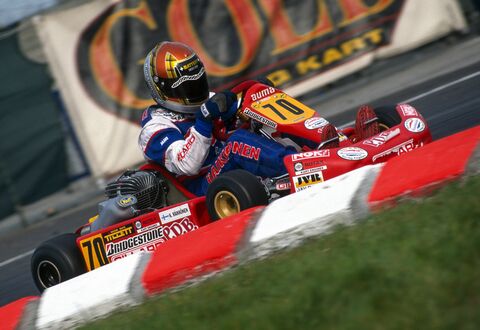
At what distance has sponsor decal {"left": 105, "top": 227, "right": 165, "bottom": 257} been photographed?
5234 millimetres

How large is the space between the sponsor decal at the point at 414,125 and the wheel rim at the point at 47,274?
2.26 m

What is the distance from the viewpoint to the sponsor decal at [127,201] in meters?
5.38

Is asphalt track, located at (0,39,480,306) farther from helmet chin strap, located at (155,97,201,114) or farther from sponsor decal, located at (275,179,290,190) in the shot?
sponsor decal, located at (275,179,290,190)

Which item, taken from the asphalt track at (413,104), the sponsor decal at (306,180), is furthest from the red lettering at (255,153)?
the asphalt track at (413,104)

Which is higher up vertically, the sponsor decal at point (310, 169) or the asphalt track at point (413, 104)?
the sponsor decal at point (310, 169)

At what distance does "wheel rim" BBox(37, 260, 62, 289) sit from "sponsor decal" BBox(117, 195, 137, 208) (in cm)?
56

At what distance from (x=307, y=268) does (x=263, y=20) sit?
257 inches

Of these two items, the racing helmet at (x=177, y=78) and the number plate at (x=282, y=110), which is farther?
the racing helmet at (x=177, y=78)

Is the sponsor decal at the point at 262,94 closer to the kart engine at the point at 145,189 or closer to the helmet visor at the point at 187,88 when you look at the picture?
the helmet visor at the point at 187,88

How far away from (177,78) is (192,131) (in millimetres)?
432

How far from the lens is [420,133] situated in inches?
196

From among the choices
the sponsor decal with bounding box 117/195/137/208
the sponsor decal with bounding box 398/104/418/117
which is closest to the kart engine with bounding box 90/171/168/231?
the sponsor decal with bounding box 117/195/137/208

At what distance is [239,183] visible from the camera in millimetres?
4730

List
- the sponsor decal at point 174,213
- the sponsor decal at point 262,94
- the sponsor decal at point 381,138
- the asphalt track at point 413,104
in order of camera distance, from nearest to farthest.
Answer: the sponsor decal at point 381,138
the sponsor decal at point 174,213
the sponsor decal at point 262,94
the asphalt track at point 413,104
